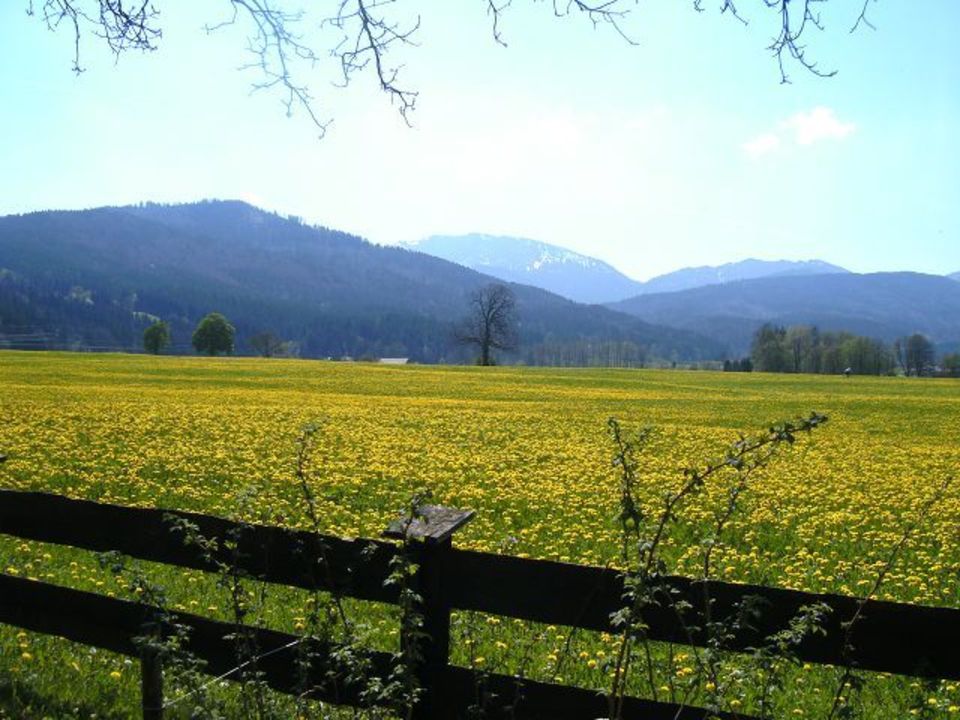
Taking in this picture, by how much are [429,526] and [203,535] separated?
132 cm

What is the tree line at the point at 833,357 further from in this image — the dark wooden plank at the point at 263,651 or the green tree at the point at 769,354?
the dark wooden plank at the point at 263,651

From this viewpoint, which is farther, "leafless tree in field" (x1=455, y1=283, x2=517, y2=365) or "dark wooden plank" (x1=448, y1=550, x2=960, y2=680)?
"leafless tree in field" (x1=455, y1=283, x2=517, y2=365)

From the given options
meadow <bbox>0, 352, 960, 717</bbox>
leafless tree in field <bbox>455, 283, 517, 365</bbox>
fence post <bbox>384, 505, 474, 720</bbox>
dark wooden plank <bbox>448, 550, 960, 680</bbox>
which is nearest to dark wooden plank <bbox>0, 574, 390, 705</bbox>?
fence post <bbox>384, 505, 474, 720</bbox>

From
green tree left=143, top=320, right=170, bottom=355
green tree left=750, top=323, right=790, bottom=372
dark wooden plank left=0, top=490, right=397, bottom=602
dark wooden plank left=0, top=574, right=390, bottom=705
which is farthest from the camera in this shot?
green tree left=750, top=323, right=790, bottom=372

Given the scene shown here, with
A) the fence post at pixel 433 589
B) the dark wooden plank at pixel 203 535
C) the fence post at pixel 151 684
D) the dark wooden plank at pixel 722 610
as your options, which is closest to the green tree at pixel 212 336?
the dark wooden plank at pixel 203 535

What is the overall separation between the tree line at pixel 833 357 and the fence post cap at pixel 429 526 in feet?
461

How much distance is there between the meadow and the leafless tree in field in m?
74.5

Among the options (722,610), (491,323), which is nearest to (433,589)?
(722,610)

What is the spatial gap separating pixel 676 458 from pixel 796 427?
19.2m

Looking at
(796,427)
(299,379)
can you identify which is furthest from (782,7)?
(299,379)

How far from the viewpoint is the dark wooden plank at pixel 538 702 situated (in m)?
3.55

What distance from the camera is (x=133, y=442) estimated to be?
810 inches

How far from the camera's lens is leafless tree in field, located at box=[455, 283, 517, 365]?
379 feet

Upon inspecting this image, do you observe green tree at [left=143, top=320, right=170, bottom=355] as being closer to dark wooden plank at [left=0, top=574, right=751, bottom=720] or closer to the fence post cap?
dark wooden plank at [left=0, top=574, right=751, bottom=720]
